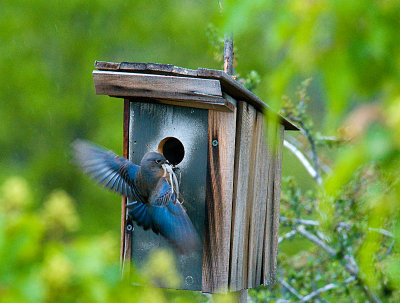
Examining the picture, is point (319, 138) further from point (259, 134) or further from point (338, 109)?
point (338, 109)

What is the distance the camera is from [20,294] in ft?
3.30

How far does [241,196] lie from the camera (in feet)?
9.34

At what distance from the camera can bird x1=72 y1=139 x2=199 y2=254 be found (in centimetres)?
269

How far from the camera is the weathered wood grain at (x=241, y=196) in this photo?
9.13 feet

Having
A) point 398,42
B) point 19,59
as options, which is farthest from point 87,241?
point 19,59

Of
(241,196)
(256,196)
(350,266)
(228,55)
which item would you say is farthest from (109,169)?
(350,266)

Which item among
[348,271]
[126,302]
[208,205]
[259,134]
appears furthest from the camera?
[348,271]

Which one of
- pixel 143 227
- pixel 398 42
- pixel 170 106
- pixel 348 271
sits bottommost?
pixel 348 271

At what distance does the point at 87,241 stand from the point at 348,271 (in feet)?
9.42

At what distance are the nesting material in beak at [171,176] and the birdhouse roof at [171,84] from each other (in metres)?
0.28

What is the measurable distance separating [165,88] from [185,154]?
1.02 ft

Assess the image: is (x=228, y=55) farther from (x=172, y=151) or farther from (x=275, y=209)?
(x=275, y=209)

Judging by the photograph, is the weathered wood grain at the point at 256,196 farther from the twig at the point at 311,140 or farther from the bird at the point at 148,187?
the twig at the point at 311,140

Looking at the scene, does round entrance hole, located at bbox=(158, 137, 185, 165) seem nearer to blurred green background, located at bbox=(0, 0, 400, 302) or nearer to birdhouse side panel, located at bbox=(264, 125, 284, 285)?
birdhouse side panel, located at bbox=(264, 125, 284, 285)
